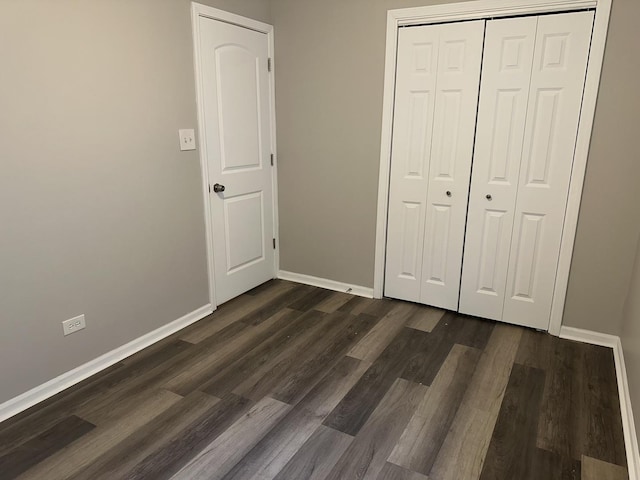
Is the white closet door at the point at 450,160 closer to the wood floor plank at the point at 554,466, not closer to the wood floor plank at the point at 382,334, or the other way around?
the wood floor plank at the point at 382,334

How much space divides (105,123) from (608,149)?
2.87 m

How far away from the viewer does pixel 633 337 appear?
86.1 inches

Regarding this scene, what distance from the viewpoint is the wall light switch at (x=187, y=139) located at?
2.79m

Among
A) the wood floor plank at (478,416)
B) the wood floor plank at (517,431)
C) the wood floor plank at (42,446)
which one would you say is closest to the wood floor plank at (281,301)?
the wood floor plank at (42,446)

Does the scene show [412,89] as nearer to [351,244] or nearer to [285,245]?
[351,244]

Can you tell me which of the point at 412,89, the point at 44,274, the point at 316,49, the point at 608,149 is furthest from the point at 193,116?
the point at 608,149

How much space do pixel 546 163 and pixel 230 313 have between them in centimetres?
240

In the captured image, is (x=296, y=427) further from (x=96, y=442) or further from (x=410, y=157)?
(x=410, y=157)

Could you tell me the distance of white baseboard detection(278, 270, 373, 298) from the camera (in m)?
3.56

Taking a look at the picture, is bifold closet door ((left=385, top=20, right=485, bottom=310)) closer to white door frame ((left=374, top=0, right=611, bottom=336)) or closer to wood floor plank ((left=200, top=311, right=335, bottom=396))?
white door frame ((left=374, top=0, right=611, bottom=336))

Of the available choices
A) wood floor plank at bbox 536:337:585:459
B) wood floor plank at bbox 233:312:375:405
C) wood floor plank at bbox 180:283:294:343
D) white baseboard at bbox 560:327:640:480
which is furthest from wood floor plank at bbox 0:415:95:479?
white baseboard at bbox 560:327:640:480

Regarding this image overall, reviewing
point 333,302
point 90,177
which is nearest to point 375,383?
point 333,302

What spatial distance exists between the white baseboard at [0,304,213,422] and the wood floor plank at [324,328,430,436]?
4.39 feet

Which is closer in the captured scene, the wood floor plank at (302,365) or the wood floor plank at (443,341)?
the wood floor plank at (302,365)
